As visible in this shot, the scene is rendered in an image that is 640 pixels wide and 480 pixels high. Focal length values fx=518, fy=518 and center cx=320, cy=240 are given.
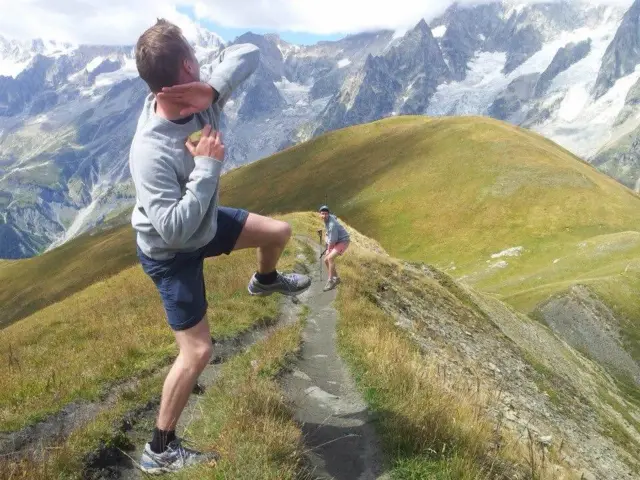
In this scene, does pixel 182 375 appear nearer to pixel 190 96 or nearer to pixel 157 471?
pixel 157 471

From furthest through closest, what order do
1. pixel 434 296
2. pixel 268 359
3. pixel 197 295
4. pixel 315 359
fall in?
pixel 434 296 < pixel 315 359 < pixel 268 359 < pixel 197 295

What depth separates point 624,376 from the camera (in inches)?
1719

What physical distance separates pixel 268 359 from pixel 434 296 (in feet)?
63.3

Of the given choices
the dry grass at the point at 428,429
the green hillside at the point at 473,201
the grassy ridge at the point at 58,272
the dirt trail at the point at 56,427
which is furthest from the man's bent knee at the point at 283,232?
the grassy ridge at the point at 58,272

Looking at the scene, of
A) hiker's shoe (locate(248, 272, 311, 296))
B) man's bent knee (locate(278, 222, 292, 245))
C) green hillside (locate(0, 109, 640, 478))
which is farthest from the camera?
hiker's shoe (locate(248, 272, 311, 296))

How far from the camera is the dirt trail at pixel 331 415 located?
639 centimetres

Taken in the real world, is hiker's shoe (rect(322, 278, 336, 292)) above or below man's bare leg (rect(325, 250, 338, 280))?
below

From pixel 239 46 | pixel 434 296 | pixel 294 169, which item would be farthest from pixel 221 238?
pixel 294 169

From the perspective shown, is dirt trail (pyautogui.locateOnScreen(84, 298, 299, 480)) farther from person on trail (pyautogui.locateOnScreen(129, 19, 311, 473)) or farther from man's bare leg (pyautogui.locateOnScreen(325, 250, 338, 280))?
man's bare leg (pyautogui.locateOnScreen(325, 250, 338, 280))

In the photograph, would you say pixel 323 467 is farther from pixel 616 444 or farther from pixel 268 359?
pixel 616 444

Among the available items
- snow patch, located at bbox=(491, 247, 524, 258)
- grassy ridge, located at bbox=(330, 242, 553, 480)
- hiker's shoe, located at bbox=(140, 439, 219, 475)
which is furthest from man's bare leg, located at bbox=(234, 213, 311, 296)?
snow patch, located at bbox=(491, 247, 524, 258)

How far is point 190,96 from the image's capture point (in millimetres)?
5426

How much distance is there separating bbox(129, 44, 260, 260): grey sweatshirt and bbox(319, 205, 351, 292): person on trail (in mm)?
14717

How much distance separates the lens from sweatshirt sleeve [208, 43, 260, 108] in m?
5.96
